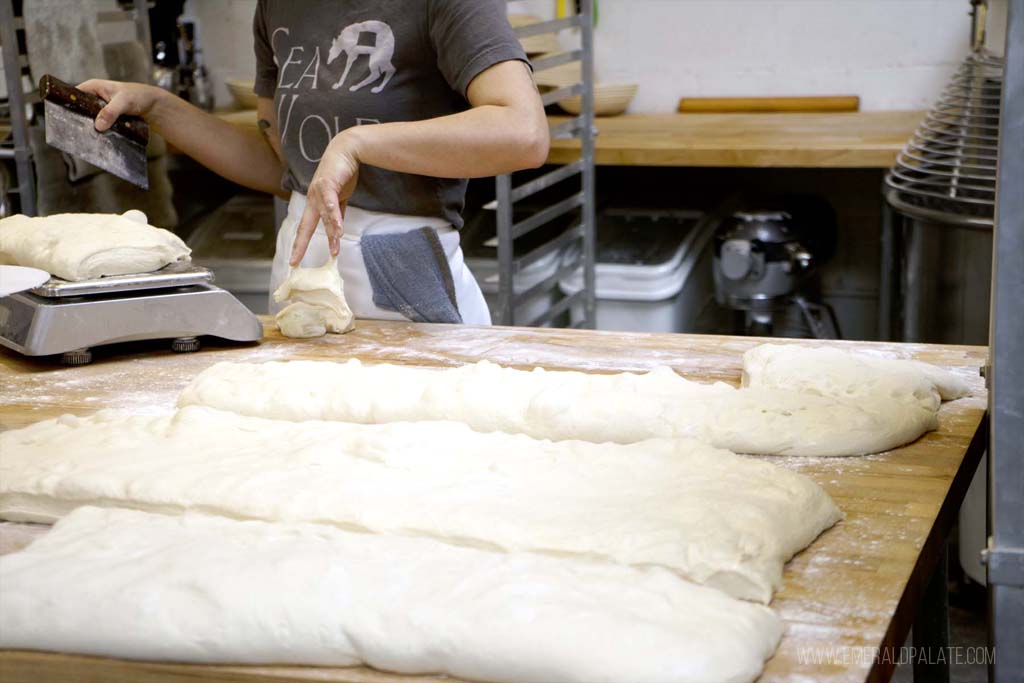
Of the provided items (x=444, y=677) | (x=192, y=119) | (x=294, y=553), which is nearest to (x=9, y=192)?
(x=192, y=119)

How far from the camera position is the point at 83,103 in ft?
6.46

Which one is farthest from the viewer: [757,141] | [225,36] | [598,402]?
[225,36]

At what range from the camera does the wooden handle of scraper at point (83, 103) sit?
190 centimetres

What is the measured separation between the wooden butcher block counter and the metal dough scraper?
0.37 metres

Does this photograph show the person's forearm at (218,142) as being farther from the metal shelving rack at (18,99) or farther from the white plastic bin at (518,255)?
the white plastic bin at (518,255)

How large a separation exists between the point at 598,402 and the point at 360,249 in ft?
2.45

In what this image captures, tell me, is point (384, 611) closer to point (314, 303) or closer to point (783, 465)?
point (783, 465)

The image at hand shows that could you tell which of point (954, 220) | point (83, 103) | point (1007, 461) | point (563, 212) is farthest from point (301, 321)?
point (563, 212)

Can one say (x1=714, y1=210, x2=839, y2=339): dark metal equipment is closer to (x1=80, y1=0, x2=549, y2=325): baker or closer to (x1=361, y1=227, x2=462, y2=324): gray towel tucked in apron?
(x1=80, y1=0, x2=549, y2=325): baker

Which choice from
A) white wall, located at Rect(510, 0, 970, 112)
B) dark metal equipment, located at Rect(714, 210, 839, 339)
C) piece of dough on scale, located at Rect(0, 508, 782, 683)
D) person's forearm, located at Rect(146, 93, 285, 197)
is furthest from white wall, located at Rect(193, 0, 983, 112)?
piece of dough on scale, located at Rect(0, 508, 782, 683)

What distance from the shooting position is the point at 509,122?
1766mm

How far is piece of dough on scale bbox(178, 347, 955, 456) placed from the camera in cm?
133

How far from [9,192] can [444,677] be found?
240cm

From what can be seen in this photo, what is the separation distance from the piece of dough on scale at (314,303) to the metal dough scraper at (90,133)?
1.13ft
